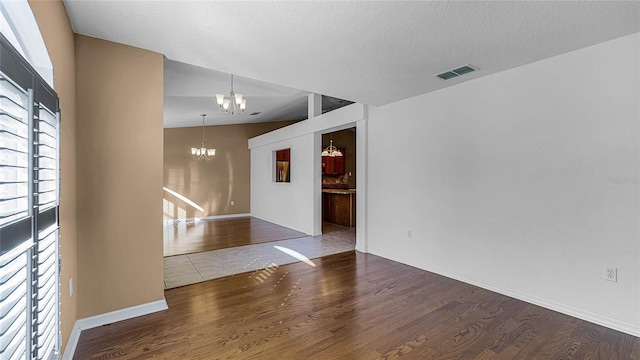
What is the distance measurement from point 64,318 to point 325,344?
1.79 m

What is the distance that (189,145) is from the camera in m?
7.81

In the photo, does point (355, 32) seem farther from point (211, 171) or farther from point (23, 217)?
point (211, 171)

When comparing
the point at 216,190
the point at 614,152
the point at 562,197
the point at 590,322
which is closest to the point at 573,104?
the point at 614,152

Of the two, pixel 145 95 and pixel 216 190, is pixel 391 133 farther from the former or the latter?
pixel 216 190

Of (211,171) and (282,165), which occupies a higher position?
(282,165)

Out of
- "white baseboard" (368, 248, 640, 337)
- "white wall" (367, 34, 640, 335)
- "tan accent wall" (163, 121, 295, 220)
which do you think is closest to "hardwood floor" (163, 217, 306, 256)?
"tan accent wall" (163, 121, 295, 220)

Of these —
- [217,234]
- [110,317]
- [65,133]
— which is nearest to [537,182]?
[65,133]

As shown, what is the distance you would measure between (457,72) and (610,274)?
7.37 ft

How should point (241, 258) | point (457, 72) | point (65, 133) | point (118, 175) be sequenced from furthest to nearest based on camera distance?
point (241, 258) < point (457, 72) < point (118, 175) < point (65, 133)

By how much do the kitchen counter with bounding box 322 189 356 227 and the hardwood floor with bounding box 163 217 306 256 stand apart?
1437mm

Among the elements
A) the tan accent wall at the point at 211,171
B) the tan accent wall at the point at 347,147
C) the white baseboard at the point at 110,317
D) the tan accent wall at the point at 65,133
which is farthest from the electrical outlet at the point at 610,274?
the tan accent wall at the point at 347,147

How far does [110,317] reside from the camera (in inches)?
93.2

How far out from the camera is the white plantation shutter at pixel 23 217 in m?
0.88

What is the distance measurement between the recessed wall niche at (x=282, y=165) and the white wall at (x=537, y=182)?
3326 millimetres
